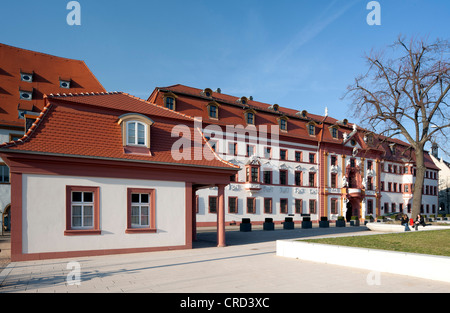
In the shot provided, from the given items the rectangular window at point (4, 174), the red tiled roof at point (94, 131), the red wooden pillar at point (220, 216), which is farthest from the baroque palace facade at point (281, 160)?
the red tiled roof at point (94, 131)

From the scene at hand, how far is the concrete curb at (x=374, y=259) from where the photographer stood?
931cm

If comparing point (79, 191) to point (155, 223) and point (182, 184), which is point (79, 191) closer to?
point (155, 223)

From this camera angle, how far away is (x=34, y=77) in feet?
119

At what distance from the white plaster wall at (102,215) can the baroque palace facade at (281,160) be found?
1923cm

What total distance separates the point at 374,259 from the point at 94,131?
38.5 feet

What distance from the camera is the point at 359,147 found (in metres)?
50.9

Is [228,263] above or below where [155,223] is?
below

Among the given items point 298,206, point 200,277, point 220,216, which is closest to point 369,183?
point 298,206

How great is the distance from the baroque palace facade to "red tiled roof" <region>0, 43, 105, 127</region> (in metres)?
8.32

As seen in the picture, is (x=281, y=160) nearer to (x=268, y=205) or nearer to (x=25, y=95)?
(x=268, y=205)

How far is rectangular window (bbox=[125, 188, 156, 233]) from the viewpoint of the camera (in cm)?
1508

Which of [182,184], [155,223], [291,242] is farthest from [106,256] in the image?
[291,242]

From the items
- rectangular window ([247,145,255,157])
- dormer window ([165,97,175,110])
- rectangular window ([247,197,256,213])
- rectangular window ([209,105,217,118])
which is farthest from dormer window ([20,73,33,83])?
rectangular window ([247,197,256,213])
